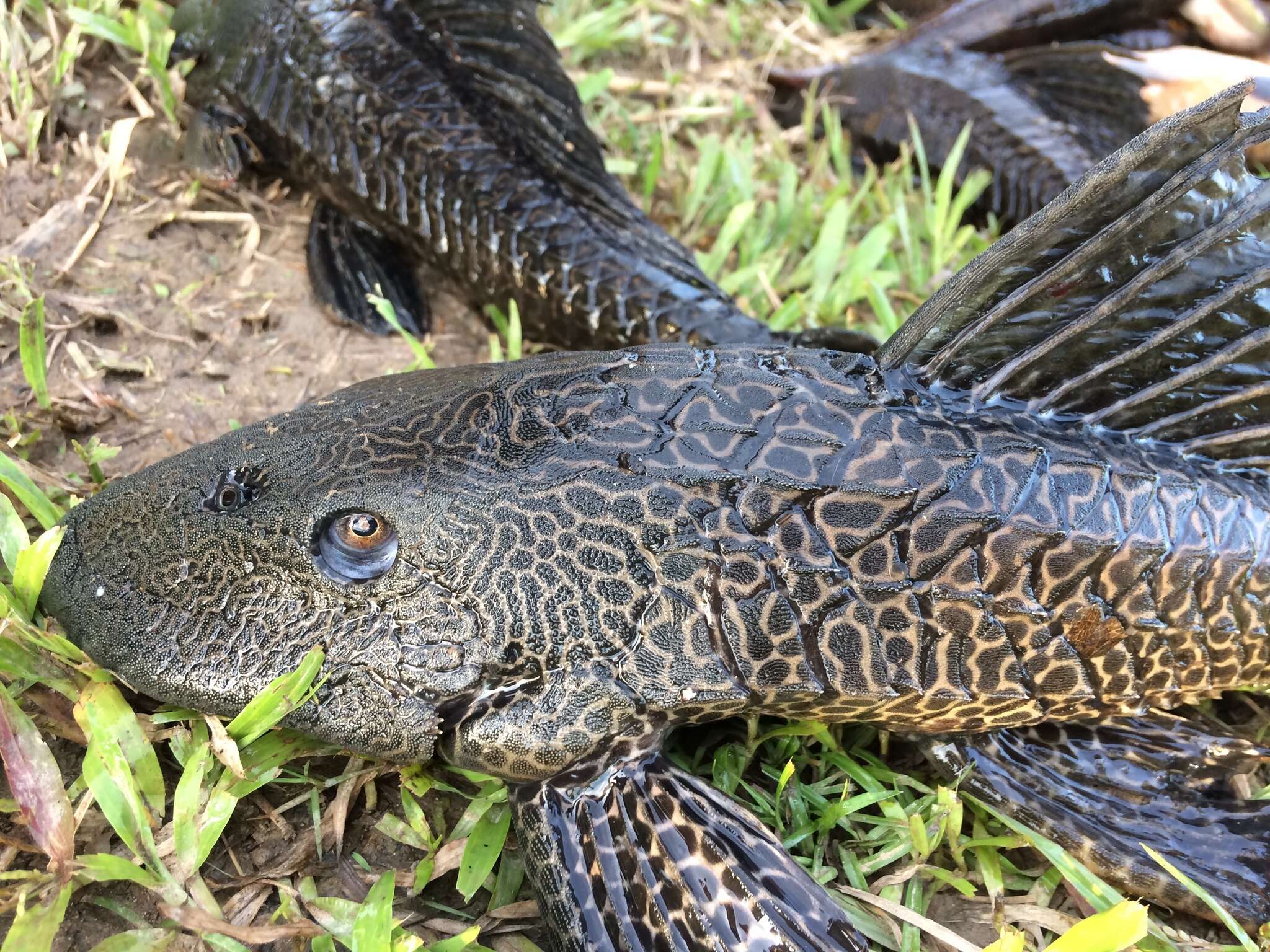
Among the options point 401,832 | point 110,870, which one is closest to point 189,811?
point 110,870

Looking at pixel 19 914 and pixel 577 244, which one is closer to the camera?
pixel 19 914

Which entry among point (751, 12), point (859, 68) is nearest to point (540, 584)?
point (859, 68)

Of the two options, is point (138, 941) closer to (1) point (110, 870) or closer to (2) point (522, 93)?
(1) point (110, 870)

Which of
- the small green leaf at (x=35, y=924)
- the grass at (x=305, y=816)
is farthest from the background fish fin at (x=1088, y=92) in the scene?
the small green leaf at (x=35, y=924)

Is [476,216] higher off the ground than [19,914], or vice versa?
[476,216]

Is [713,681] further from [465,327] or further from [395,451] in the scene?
[465,327]

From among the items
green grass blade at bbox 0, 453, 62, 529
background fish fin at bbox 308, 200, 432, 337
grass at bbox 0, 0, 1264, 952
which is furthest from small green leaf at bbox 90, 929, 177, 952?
background fish fin at bbox 308, 200, 432, 337
